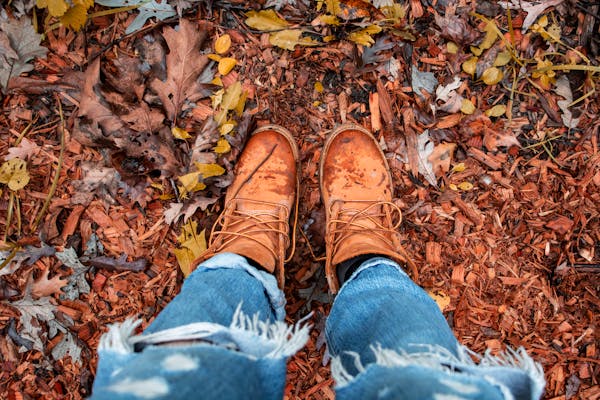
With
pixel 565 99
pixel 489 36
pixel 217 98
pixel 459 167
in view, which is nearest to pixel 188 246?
pixel 217 98

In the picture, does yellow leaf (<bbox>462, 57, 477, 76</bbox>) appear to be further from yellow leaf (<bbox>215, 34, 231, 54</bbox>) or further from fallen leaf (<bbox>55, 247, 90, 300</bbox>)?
fallen leaf (<bbox>55, 247, 90, 300</bbox>)

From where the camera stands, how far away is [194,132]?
213cm

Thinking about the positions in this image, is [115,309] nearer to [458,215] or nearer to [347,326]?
[347,326]

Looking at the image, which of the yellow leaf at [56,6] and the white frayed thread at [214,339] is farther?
the yellow leaf at [56,6]

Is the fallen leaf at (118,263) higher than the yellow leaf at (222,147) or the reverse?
the reverse

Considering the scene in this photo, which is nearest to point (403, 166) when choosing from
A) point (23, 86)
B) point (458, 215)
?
point (458, 215)

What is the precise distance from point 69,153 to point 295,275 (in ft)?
4.54

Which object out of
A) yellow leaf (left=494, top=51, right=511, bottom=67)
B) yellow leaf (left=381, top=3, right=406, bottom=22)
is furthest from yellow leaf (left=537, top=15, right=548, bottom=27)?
yellow leaf (left=381, top=3, right=406, bottom=22)

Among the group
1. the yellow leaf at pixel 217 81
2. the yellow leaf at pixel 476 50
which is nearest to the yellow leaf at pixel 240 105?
the yellow leaf at pixel 217 81

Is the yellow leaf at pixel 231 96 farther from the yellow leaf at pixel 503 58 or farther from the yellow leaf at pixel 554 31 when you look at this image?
the yellow leaf at pixel 554 31

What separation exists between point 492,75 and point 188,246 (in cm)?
188

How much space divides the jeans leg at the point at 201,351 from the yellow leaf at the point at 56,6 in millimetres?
1386

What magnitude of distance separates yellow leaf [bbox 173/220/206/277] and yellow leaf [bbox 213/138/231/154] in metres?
0.40

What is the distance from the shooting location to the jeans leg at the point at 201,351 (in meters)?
0.98
